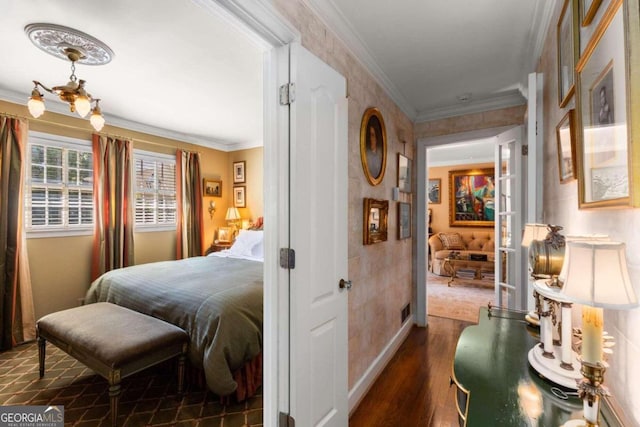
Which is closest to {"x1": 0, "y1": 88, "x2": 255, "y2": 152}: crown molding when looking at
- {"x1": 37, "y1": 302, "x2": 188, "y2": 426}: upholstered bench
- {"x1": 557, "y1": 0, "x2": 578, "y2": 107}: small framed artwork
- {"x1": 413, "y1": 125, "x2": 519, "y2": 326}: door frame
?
{"x1": 37, "y1": 302, "x2": 188, "y2": 426}: upholstered bench

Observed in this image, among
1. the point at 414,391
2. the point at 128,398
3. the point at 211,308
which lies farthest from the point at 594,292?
the point at 128,398

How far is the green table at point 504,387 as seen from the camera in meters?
0.77

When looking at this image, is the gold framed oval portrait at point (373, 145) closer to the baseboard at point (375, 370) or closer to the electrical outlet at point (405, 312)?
the baseboard at point (375, 370)

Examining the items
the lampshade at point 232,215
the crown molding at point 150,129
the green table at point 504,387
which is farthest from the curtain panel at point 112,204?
the green table at point 504,387

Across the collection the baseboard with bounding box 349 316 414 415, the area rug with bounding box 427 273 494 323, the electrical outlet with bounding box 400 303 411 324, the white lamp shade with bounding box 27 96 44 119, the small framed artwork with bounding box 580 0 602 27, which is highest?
the white lamp shade with bounding box 27 96 44 119

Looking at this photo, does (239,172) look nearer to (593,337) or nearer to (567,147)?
(567,147)

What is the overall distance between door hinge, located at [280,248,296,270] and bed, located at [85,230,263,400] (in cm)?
106

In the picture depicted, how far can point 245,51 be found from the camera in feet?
7.66

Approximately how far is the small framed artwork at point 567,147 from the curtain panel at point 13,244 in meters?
4.82

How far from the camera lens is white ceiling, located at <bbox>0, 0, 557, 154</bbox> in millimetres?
1779

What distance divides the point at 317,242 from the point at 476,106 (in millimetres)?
2814

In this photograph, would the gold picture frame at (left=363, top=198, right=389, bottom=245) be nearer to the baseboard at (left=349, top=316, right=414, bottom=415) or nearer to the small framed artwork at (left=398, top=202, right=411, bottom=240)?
the small framed artwork at (left=398, top=202, right=411, bottom=240)

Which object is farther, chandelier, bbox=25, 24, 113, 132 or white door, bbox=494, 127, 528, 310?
white door, bbox=494, 127, 528, 310

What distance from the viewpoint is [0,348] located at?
9.89 feet
